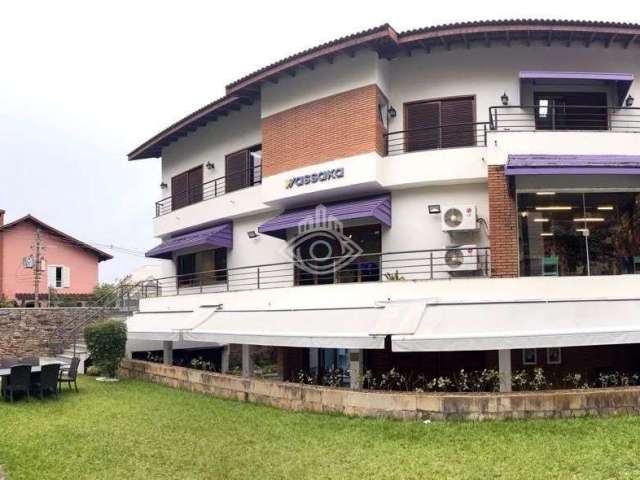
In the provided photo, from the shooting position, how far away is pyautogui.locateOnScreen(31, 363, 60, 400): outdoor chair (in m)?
15.7

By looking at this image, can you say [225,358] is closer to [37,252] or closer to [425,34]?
[425,34]

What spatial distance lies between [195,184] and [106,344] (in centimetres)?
902

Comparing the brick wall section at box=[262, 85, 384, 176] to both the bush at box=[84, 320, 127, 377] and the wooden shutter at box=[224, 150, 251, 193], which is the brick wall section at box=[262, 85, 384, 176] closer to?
the wooden shutter at box=[224, 150, 251, 193]

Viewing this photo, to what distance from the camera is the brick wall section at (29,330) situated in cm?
2453

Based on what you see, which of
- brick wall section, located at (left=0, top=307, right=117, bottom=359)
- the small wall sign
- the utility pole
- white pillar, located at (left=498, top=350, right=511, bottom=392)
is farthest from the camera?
the utility pole

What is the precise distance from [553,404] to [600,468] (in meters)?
3.03

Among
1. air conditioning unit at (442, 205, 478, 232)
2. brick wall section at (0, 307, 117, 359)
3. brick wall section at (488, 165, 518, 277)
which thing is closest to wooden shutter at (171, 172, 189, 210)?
brick wall section at (0, 307, 117, 359)

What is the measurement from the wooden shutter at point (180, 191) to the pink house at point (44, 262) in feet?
55.4

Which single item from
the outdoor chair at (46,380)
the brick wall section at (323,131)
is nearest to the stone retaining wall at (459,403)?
the outdoor chair at (46,380)

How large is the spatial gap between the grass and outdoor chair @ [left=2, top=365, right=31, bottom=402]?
4.24ft

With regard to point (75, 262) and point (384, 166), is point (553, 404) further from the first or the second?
point (75, 262)

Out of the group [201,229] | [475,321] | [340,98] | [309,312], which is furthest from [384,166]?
[201,229]

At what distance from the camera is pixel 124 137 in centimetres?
7294

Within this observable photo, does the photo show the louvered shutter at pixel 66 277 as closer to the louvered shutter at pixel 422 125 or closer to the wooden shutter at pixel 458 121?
the louvered shutter at pixel 422 125
